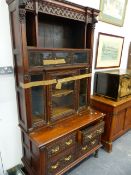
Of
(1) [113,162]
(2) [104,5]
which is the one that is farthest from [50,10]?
(1) [113,162]

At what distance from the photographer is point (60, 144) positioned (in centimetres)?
152

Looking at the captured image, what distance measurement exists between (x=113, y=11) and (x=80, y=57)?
1263mm

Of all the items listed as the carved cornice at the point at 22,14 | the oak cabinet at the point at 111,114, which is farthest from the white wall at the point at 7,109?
the oak cabinet at the point at 111,114

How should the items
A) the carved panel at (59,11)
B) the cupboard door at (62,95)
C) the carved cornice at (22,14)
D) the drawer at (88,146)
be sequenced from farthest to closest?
the drawer at (88,146) → the cupboard door at (62,95) → the carved panel at (59,11) → the carved cornice at (22,14)

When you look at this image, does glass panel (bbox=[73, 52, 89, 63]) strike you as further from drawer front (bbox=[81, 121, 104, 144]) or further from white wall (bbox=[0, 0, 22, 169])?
drawer front (bbox=[81, 121, 104, 144])

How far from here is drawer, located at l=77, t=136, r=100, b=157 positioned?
1.82m

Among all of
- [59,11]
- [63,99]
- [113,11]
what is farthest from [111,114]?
[113,11]

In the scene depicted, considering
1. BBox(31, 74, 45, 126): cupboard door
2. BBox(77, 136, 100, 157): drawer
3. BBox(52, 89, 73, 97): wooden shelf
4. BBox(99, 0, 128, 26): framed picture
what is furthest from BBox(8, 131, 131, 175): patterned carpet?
BBox(99, 0, 128, 26): framed picture

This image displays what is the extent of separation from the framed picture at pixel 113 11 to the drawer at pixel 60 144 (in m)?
1.83

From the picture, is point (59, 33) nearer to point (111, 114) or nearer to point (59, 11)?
point (59, 11)

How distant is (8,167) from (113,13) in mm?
2747

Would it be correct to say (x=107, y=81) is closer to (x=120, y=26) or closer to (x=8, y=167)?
(x=120, y=26)

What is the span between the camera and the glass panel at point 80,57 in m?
1.67

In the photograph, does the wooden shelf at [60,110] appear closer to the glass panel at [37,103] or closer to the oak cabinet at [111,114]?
the glass panel at [37,103]
